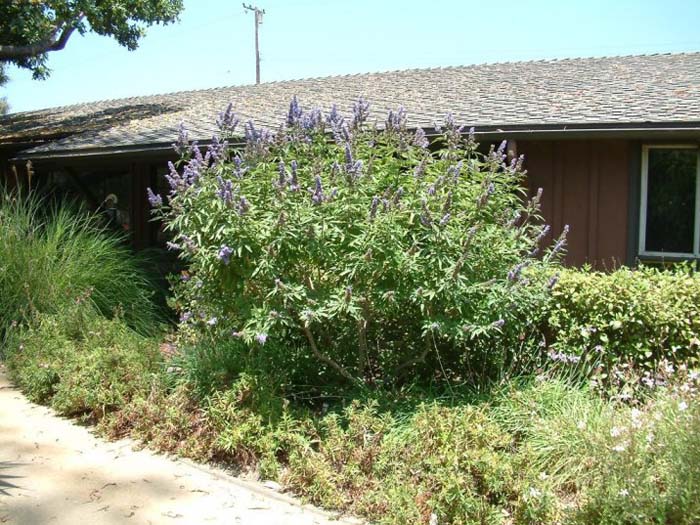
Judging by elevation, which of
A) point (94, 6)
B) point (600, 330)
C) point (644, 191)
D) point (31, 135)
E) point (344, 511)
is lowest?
point (344, 511)

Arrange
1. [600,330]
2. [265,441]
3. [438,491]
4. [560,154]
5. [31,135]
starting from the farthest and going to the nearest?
1. [31,135]
2. [560,154]
3. [600,330]
4. [265,441]
5. [438,491]

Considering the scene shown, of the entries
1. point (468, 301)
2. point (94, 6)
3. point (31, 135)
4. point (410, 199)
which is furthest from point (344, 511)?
point (94, 6)

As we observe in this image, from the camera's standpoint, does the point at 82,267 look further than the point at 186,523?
Yes

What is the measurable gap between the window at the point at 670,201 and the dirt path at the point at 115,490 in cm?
606

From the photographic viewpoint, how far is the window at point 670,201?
827cm

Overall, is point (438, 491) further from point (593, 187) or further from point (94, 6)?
point (94, 6)

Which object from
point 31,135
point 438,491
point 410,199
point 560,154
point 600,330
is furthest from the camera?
point 31,135

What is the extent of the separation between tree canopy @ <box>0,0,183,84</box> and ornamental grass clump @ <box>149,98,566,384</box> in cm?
1066

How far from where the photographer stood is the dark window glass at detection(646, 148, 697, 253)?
8.28m

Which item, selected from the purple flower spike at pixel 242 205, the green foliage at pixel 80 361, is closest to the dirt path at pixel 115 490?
the green foliage at pixel 80 361

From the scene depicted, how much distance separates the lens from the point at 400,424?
4.84 m

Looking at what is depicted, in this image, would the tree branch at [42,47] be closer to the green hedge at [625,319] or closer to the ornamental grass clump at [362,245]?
the ornamental grass clump at [362,245]

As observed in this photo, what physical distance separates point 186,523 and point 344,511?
3.15ft

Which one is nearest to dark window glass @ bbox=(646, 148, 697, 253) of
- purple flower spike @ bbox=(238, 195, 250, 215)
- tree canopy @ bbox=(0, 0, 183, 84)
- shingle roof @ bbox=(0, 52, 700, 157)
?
shingle roof @ bbox=(0, 52, 700, 157)
